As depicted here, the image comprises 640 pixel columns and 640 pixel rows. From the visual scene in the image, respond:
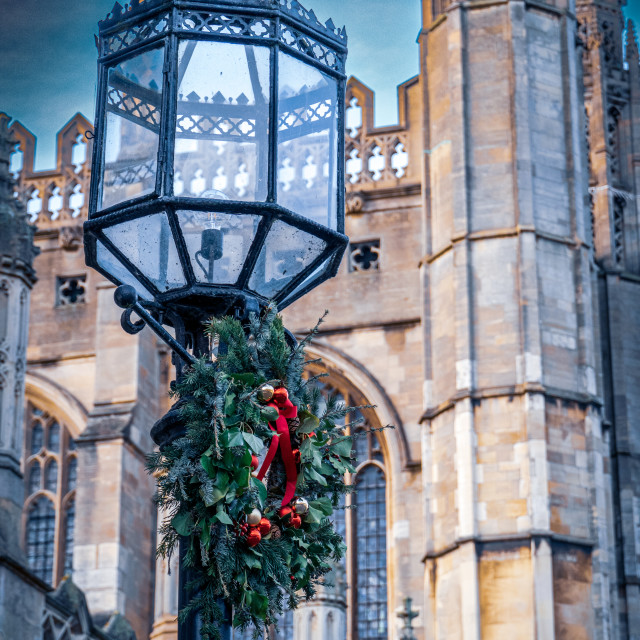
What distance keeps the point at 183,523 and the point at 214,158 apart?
1492 millimetres

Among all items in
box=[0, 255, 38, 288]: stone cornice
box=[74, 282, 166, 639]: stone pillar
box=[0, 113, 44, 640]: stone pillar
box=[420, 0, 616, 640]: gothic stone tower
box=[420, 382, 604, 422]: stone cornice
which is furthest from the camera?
box=[74, 282, 166, 639]: stone pillar

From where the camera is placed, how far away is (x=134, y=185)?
5.99 metres

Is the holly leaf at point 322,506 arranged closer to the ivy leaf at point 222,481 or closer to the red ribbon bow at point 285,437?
the red ribbon bow at point 285,437

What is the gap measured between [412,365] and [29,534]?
5253 millimetres

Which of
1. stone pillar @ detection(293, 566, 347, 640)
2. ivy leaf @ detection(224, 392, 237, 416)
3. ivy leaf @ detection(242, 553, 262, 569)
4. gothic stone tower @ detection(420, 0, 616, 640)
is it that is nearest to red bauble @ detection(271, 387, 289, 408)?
ivy leaf @ detection(224, 392, 237, 416)

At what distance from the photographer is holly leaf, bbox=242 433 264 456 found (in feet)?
17.4

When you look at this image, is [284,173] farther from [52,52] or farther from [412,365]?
[412,365]

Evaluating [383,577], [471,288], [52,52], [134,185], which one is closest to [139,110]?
[134,185]

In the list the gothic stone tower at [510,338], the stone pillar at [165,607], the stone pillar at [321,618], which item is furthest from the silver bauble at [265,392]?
the stone pillar at [165,607]

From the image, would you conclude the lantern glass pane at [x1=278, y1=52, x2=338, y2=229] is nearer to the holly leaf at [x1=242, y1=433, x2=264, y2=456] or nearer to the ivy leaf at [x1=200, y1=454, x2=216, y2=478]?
the holly leaf at [x1=242, y1=433, x2=264, y2=456]

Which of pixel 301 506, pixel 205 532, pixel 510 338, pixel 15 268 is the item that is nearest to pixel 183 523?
pixel 205 532

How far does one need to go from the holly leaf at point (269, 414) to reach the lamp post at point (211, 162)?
32cm

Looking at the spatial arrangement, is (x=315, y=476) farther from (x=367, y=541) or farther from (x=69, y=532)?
(x=69, y=532)

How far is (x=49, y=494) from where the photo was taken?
21.0 metres
